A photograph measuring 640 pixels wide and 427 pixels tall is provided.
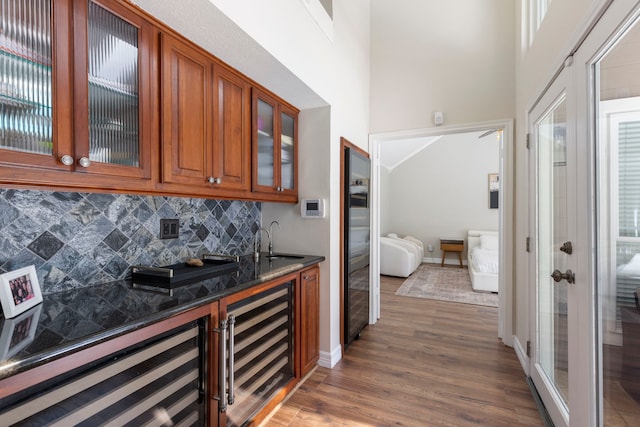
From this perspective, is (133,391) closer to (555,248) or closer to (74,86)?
(74,86)

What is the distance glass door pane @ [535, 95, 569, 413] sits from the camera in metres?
1.69

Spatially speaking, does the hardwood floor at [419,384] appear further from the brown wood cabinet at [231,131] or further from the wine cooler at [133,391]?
the brown wood cabinet at [231,131]

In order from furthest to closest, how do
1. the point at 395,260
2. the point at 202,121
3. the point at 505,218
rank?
the point at 395,260, the point at 505,218, the point at 202,121

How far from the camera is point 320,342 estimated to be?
2529 mm

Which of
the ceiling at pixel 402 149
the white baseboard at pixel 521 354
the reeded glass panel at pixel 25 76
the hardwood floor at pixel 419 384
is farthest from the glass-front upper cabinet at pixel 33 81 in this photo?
the ceiling at pixel 402 149

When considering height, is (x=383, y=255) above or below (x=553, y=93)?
below

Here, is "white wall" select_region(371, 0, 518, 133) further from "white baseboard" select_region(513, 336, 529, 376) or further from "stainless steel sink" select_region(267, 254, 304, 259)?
"white baseboard" select_region(513, 336, 529, 376)

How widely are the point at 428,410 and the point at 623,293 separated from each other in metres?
1.34

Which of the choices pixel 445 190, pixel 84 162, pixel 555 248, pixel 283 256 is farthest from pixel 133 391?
pixel 445 190

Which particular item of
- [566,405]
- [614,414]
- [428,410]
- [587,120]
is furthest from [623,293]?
[428,410]

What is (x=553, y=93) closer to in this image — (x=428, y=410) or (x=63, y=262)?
(x=428, y=410)

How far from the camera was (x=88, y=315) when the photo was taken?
1.10m

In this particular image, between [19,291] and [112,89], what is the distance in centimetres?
85

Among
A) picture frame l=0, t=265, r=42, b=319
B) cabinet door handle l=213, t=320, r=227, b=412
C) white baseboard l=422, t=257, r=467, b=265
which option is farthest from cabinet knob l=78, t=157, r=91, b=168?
white baseboard l=422, t=257, r=467, b=265
